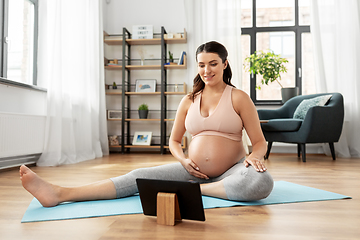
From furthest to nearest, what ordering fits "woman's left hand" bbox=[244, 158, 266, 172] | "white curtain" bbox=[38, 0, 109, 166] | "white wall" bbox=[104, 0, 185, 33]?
"white wall" bbox=[104, 0, 185, 33], "white curtain" bbox=[38, 0, 109, 166], "woman's left hand" bbox=[244, 158, 266, 172]

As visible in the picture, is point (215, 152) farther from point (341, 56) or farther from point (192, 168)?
point (341, 56)

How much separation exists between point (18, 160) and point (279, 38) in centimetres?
391

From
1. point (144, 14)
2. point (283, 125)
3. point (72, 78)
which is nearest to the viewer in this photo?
point (72, 78)

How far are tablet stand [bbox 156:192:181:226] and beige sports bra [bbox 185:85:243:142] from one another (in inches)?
19.3

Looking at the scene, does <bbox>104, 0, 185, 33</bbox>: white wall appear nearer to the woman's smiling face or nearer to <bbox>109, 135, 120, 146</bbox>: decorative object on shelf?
<bbox>109, 135, 120, 146</bbox>: decorative object on shelf

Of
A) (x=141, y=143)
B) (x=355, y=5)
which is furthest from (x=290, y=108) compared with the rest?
(x=141, y=143)

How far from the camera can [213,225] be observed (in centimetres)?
110

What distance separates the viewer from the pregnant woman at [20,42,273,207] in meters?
1.36

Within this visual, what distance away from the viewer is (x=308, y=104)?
3709 mm

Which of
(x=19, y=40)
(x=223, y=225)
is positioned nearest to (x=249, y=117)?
(x=223, y=225)

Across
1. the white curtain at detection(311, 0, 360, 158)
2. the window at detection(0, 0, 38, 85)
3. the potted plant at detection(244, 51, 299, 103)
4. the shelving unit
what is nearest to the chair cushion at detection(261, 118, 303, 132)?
the potted plant at detection(244, 51, 299, 103)

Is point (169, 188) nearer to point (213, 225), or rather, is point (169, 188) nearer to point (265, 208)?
point (213, 225)

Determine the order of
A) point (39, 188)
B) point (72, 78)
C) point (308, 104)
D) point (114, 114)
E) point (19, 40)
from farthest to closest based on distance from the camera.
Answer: point (114, 114)
point (308, 104)
point (72, 78)
point (19, 40)
point (39, 188)

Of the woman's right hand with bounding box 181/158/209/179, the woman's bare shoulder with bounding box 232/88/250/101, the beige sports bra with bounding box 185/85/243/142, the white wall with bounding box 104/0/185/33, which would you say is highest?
the white wall with bounding box 104/0/185/33
